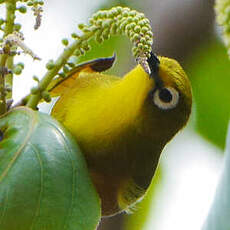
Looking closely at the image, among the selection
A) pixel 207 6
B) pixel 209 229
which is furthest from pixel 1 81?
pixel 207 6

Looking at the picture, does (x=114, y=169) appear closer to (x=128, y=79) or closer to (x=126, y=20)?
(x=128, y=79)

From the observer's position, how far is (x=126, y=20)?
1123mm

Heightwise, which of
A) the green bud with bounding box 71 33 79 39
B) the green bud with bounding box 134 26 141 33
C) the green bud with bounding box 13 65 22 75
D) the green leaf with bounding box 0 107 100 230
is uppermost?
the green bud with bounding box 134 26 141 33

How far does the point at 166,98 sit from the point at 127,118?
11 cm

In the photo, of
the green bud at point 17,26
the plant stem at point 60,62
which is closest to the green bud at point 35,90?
the plant stem at point 60,62

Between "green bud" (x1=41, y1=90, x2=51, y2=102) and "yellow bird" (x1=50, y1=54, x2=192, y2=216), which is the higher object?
"green bud" (x1=41, y1=90, x2=51, y2=102)

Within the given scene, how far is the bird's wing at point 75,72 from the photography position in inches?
58.1

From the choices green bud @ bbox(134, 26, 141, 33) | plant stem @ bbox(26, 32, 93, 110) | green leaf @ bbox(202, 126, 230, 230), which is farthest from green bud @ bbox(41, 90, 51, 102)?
green leaf @ bbox(202, 126, 230, 230)

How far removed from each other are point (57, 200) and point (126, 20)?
1.17ft

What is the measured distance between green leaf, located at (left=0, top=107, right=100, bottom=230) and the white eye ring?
28 centimetres

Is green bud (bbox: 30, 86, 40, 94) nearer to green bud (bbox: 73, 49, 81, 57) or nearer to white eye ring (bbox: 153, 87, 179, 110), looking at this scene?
green bud (bbox: 73, 49, 81, 57)

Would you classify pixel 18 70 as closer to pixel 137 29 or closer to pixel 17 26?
pixel 17 26

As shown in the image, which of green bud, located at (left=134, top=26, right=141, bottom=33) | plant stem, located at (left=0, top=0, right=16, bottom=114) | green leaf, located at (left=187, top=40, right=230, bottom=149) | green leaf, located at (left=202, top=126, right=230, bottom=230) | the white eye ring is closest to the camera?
green leaf, located at (left=202, top=126, right=230, bottom=230)

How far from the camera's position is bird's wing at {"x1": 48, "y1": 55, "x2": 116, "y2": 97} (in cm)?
148
